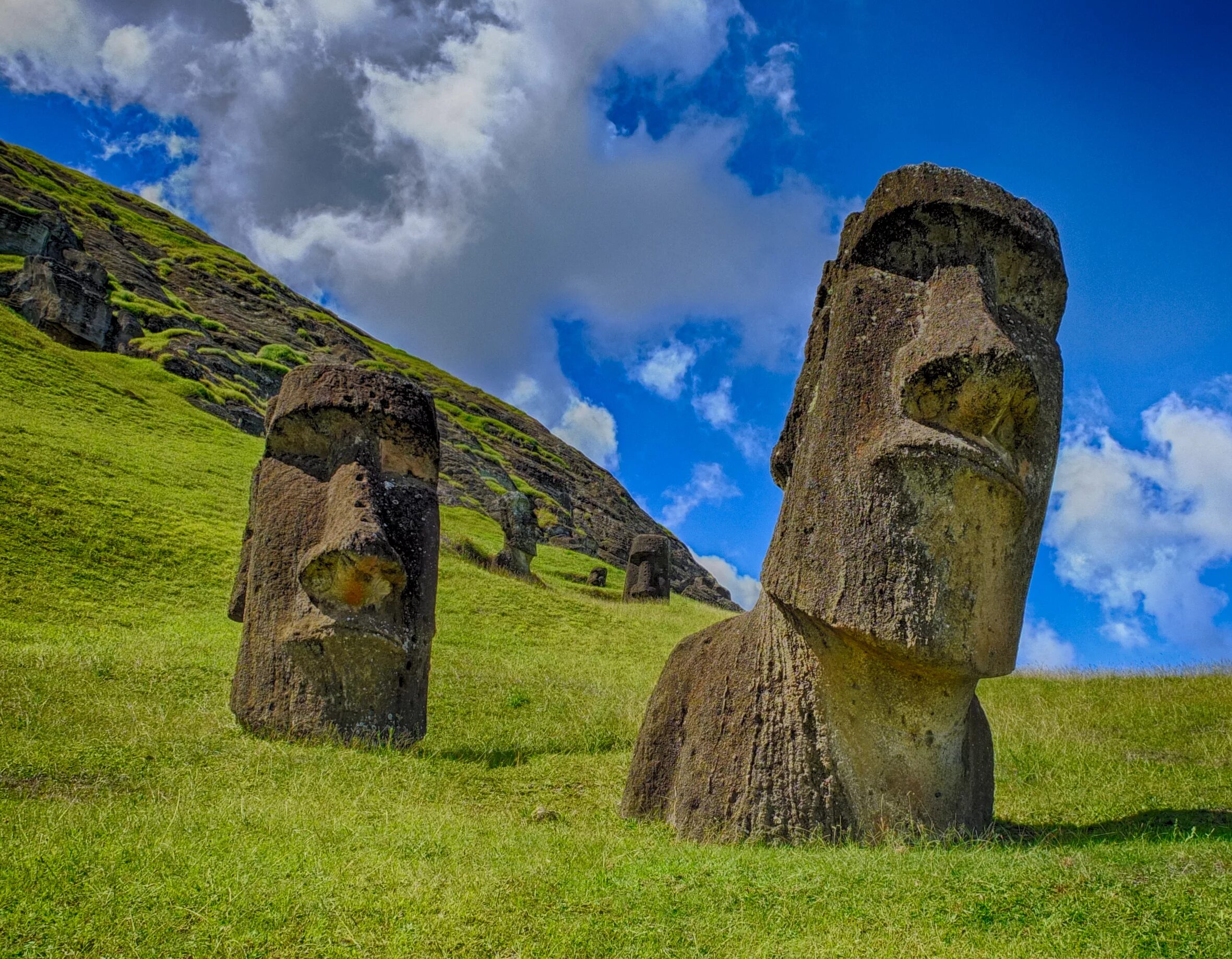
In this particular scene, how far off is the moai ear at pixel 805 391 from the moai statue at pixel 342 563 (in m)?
3.79

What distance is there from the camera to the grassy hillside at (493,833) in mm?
3729

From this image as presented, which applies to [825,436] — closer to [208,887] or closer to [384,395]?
[208,887]

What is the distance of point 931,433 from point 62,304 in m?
44.9

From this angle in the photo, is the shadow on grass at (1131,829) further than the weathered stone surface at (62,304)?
No

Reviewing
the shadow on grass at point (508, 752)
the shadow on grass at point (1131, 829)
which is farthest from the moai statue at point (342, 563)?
the shadow on grass at point (1131, 829)

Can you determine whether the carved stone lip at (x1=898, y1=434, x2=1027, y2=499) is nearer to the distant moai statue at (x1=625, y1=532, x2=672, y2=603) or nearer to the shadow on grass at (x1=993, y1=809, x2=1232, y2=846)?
the shadow on grass at (x1=993, y1=809, x2=1232, y2=846)

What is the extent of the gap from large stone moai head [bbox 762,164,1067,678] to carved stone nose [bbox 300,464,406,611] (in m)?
3.97

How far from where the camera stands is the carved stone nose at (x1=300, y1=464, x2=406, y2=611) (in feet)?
28.2

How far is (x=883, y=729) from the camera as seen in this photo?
5.81 m

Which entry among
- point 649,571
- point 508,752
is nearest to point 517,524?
point 649,571

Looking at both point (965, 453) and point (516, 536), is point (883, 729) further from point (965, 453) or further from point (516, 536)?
point (516, 536)

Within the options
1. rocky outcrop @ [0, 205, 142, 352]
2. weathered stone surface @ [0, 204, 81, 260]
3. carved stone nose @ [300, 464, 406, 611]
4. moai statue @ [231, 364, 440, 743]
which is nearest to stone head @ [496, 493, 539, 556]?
moai statue @ [231, 364, 440, 743]

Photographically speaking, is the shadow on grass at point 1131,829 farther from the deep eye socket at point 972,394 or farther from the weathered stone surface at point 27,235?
the weathered stone surface at point 27,235

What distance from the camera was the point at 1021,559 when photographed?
586 centimetres
